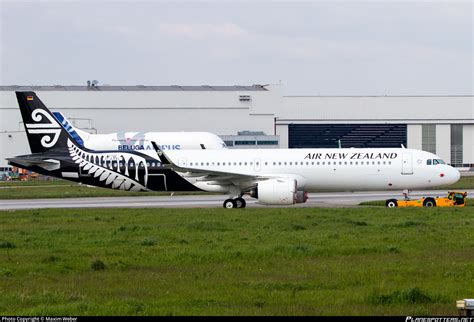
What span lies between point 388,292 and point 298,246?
716cm

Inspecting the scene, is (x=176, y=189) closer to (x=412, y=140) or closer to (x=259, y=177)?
(x=259, y=177)

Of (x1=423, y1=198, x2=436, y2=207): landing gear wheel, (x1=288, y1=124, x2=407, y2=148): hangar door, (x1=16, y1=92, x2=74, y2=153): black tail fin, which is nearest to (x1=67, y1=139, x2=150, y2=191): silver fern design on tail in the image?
(x1=16, y1=92, x2=74, y2=153): black tail fin

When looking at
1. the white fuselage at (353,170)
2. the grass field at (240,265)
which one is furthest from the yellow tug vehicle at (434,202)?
the grass field at (240,265)

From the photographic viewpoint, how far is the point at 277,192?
3953 cm

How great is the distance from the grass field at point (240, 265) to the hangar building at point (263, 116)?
239 feet

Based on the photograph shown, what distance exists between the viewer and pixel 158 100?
108938 millimetres

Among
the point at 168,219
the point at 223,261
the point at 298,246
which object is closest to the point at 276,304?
the point at 223,261

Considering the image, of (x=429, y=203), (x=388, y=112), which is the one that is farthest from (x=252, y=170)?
(x=388, y=112)

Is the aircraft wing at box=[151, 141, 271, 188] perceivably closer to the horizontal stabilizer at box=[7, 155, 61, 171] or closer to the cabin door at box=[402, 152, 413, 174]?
the horizontal stabilizer at box=[7, 155, 61, 171]

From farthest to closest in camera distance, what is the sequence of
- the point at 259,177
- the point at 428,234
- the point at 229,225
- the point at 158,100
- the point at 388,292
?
the point at 158,100 → the point at 259,177 → the point at 229,225 → the point at 428,234 → the point at 388,292

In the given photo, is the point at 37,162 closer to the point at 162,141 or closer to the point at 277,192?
the point at 277,192

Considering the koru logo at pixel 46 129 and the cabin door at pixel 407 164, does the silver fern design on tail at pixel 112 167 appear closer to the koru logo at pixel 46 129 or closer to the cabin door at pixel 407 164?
the koru logo at pixel 46 129

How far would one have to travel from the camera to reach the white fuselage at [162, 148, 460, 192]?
41688 millimetres

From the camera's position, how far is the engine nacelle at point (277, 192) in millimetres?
39500
